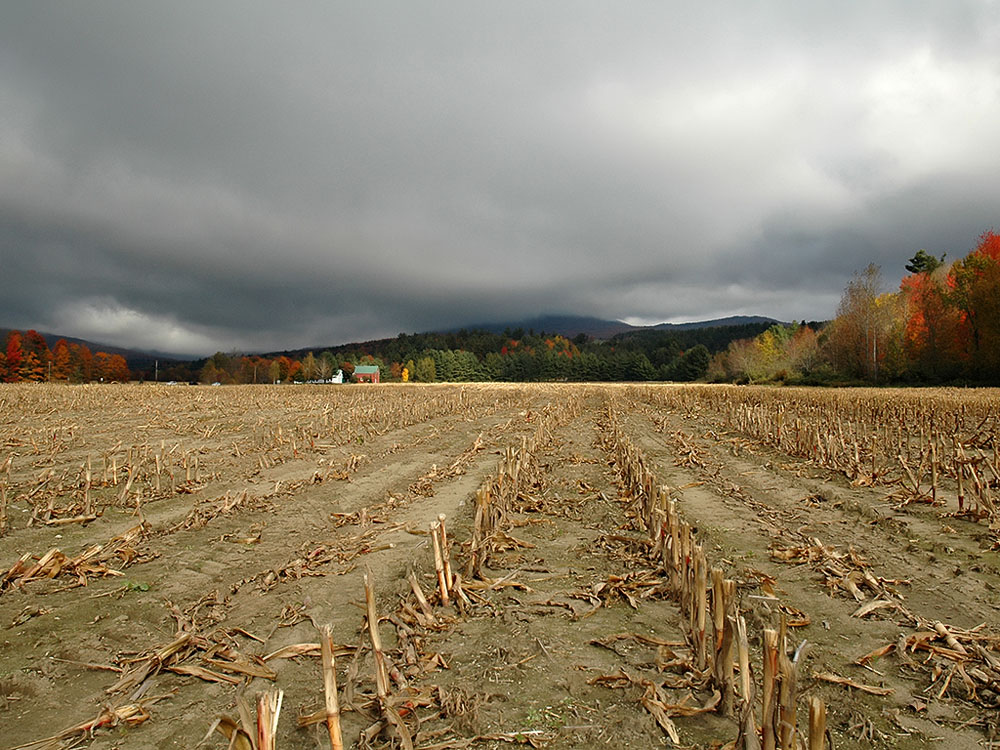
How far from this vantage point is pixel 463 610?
16.8 feet

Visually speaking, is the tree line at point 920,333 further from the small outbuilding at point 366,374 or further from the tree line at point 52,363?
the tree line at point 52,363

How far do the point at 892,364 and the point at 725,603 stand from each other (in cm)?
6219

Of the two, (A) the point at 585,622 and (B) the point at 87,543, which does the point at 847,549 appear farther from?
(B) the point at 87,543

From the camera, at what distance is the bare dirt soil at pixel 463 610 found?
3.53 metres

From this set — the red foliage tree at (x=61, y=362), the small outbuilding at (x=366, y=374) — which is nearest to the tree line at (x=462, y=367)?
the small outbuilding at (x=366, y=374)

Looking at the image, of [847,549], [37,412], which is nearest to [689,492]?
[847,549]

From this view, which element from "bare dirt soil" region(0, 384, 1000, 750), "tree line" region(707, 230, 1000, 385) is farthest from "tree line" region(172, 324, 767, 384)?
"bare dirt soil" region(0, 384, 1000, 750)

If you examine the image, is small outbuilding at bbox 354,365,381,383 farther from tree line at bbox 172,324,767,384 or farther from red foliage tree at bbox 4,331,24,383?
red foliage tree at bbox 4,331,24,383

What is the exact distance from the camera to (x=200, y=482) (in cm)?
1105

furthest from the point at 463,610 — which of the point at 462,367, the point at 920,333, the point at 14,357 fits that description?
the point at 462,367

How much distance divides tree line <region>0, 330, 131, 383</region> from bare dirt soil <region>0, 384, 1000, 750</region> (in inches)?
4339

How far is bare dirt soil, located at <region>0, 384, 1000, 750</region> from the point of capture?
353 centimetres

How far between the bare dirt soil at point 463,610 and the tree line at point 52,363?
362 ft

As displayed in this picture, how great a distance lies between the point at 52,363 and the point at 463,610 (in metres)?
130
